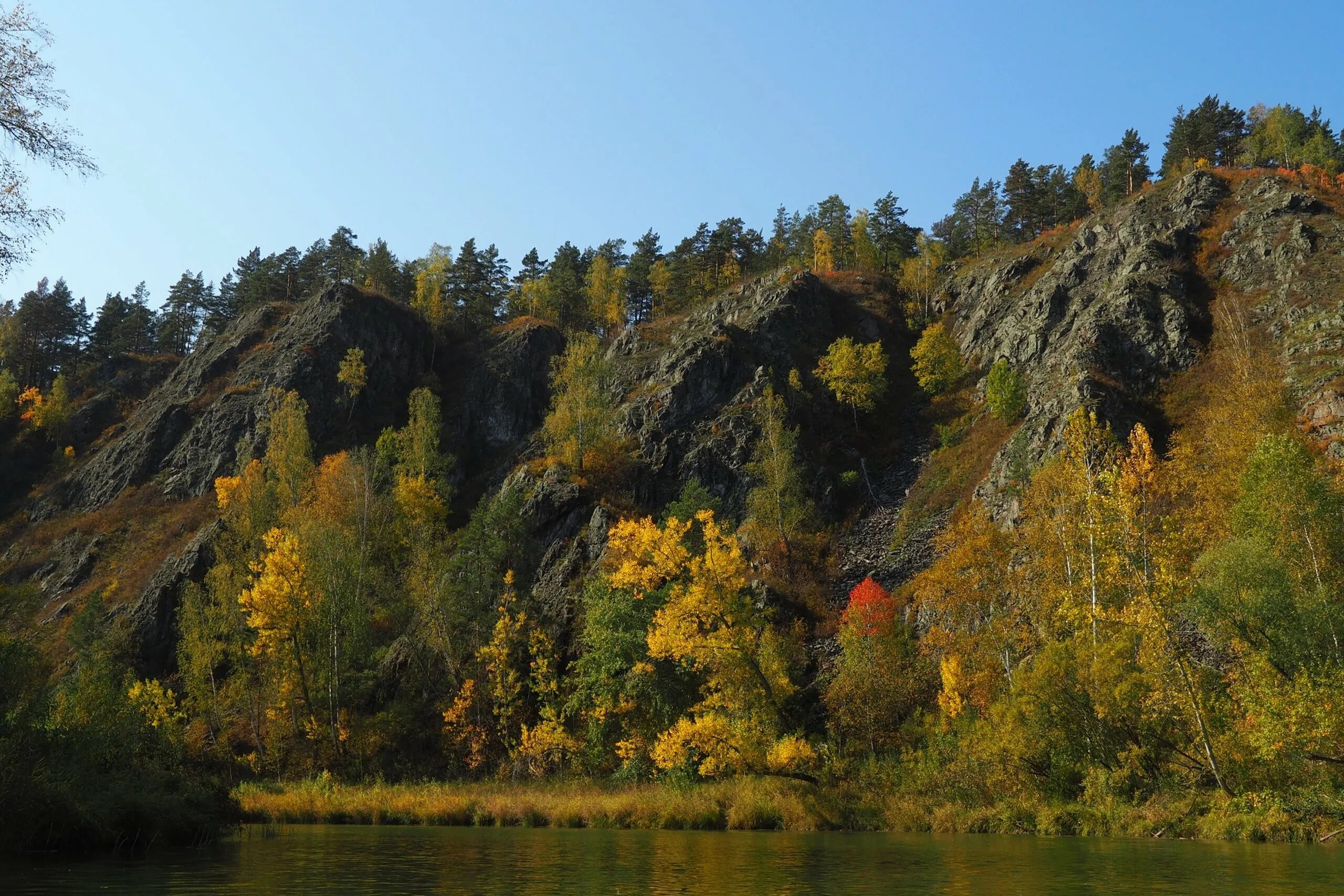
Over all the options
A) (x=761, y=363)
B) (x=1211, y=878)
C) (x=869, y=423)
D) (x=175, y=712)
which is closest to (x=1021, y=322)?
(x=869, y=423)

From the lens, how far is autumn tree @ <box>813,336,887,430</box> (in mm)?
93625

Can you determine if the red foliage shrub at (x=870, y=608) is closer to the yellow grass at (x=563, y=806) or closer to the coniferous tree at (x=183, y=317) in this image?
the yellow grass at (x=563, y=806)

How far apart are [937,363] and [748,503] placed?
118 ft

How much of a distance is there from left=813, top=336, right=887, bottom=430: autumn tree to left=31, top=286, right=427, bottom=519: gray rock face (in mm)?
54634

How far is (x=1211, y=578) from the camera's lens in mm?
33062

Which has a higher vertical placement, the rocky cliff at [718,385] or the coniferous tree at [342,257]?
the coniferous tree at [342,257]

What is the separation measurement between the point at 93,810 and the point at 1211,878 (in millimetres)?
27264

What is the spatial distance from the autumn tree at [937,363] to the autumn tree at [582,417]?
36.6 meters

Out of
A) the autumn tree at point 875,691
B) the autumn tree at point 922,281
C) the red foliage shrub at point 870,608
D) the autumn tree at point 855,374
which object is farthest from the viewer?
the autumn tree at point 922,281

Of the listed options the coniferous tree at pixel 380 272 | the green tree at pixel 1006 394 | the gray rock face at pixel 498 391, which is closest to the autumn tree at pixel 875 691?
the green tree at pixel 1006 394

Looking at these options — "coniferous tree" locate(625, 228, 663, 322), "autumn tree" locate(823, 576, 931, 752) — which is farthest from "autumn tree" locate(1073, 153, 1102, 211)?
"autumn tree" locate(823, 576, 931, 752)

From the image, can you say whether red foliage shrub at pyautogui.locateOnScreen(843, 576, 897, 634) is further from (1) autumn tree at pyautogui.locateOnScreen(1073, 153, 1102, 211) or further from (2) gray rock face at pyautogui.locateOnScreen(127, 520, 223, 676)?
(1) autumn tree at pyautogui.locateOnScreen(1073, 153, 1102, 211)

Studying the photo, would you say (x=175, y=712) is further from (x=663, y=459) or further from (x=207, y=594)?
(x=663, y=459)

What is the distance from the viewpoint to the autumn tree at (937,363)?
9669 centimetres
